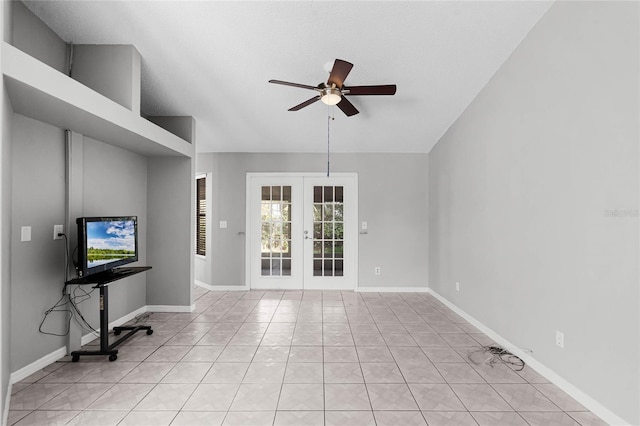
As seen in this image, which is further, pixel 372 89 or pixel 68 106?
pixel 372 89

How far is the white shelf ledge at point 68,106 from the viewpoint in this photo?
1803 millimetres

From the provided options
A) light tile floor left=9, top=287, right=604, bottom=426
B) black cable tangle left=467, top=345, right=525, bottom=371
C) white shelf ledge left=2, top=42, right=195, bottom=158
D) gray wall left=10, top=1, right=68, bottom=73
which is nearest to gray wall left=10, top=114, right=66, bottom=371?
white shelf ledge left=2, top=42, right=195, bottom=158

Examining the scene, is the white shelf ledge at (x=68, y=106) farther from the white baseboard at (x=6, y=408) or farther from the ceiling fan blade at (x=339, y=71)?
the white baseboard at (x=6, y=408)

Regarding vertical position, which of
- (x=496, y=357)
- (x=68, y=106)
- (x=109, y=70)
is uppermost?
(x=109, y=70)

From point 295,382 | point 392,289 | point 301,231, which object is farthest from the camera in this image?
point 301,231

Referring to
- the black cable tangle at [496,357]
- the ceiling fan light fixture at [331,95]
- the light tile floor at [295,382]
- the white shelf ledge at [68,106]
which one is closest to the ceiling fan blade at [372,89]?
the ceiling fan light fixture at [331,95]

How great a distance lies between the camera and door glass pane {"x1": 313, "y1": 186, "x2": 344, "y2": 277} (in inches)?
205

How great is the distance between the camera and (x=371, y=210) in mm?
5137

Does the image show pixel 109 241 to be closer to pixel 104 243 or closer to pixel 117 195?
pixel 104 243

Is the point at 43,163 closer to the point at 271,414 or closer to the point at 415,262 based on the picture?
the point at 271,414

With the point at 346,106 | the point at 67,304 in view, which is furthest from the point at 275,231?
the point at 67,304

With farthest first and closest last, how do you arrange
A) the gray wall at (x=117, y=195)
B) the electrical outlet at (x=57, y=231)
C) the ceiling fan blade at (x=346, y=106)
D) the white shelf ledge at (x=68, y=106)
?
the gray wall at (x=117, y=195)
the ceiling fan blade at (x=346, y=106)
the electrical outlet at (x=57, y=231)
the white shelf ledge at (x=68, y=106)

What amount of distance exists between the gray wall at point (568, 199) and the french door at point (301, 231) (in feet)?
7.40

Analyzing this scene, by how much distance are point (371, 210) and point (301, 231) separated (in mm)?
1262
